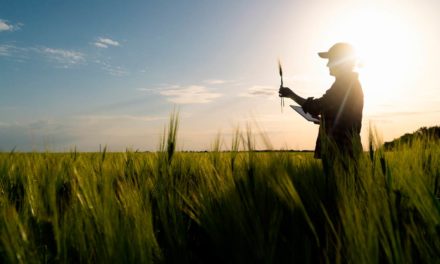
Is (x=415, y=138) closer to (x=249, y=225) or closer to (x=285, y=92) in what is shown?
(x=285, y=92)

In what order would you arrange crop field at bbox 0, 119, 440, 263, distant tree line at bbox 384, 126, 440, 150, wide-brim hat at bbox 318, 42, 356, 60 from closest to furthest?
1. crop field at bbox 0, 119, 440, 263
2. distant tree line at bbox 384, 126, 440, 150
3. wide-brim hat at bbox 318, 42, 356, 60

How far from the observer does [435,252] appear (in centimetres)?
80

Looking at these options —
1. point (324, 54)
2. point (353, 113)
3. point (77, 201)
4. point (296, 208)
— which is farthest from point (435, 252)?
point (324, 54)

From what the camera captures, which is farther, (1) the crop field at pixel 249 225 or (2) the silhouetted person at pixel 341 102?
(2) the silhouetted person at pixel 341 102

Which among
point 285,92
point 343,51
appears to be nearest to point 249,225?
point 285,92

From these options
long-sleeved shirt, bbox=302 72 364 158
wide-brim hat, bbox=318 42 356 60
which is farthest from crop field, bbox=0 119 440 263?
wide-brim hat, bbox=318 42 356 60

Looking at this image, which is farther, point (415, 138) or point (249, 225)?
point (415, 138)

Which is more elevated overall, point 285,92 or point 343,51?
point 343,51

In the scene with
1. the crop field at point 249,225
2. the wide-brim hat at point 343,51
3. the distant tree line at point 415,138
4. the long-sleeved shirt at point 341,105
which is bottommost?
the crop field at point 249,225

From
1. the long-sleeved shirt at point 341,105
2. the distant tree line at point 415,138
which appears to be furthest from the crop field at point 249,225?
the long-sleeved shirt at point 341,105

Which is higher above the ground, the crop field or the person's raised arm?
the person's raised arm

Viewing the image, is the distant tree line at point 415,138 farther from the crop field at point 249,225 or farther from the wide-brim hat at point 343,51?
the crop field at point 249,225

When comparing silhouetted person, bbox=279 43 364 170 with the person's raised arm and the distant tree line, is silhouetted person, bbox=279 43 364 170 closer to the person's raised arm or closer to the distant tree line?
the person's raised arm

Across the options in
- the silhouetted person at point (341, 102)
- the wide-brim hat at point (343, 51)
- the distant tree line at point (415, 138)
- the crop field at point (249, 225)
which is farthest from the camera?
the wide-brim hat at point (343, 51)
